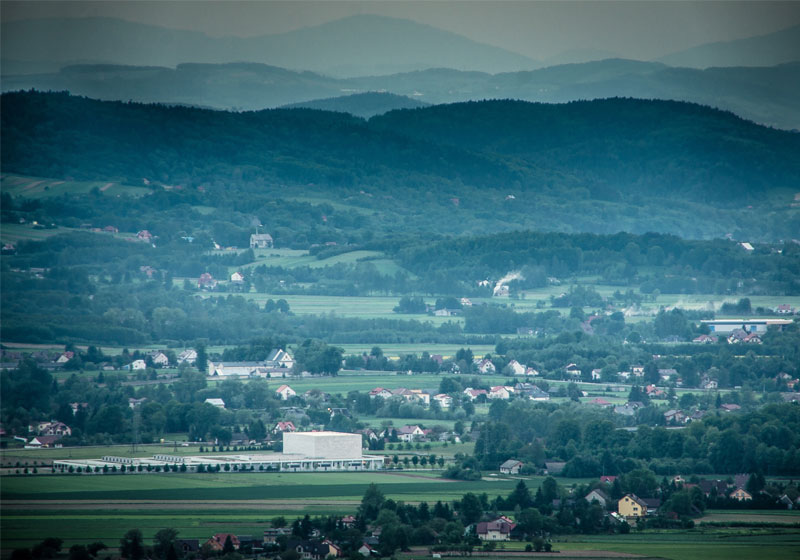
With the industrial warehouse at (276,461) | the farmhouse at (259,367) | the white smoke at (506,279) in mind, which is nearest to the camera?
the industrial warehouse at (276,461)

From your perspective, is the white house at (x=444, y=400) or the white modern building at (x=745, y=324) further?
the white modern building at (x=745, y=324)

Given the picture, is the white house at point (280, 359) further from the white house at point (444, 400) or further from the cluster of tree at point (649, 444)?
the cluster of tree at point (649, 444)

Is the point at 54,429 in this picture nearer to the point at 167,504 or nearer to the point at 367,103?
the point at 167,504

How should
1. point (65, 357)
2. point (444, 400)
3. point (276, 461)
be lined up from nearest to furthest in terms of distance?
point (276, 461)
point (444, 400)
point (65, 357)

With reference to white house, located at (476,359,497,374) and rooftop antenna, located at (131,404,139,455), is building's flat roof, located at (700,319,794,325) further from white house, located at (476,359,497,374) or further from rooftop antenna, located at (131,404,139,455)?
rooftop antenna, located at (131,404,139,455)

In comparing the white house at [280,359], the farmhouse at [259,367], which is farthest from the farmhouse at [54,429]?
the white house at [280,359]

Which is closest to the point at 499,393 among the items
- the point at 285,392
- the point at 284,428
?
the point at 285,392
